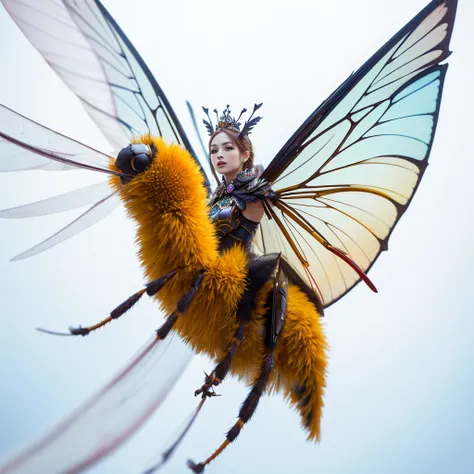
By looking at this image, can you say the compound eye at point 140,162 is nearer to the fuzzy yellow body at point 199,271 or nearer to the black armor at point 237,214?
the fuzzy yellow body at point 199,271

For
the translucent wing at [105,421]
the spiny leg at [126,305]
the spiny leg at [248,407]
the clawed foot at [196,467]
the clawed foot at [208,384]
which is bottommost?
the clawed foot at [196,467]

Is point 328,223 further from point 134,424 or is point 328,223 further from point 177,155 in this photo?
point 134,424

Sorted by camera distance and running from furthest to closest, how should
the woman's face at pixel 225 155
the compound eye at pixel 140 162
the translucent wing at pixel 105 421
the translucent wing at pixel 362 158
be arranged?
the woman's face at pixel 225 155 → the translucent wing at pixel 362 158 → the compound eye at pixel 140 162 → the translucent wing at pixel 105 421

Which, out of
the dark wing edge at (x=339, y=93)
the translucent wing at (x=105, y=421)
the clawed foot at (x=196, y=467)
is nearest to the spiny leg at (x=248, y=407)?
the clawed foot at (x=196, y=467)

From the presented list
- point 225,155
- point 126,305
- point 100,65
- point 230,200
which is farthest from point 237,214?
point 100,65

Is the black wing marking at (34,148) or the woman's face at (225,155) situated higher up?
the black wing marking at (34,148)

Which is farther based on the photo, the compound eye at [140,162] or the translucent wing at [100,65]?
the translucent wing at [100,65]
